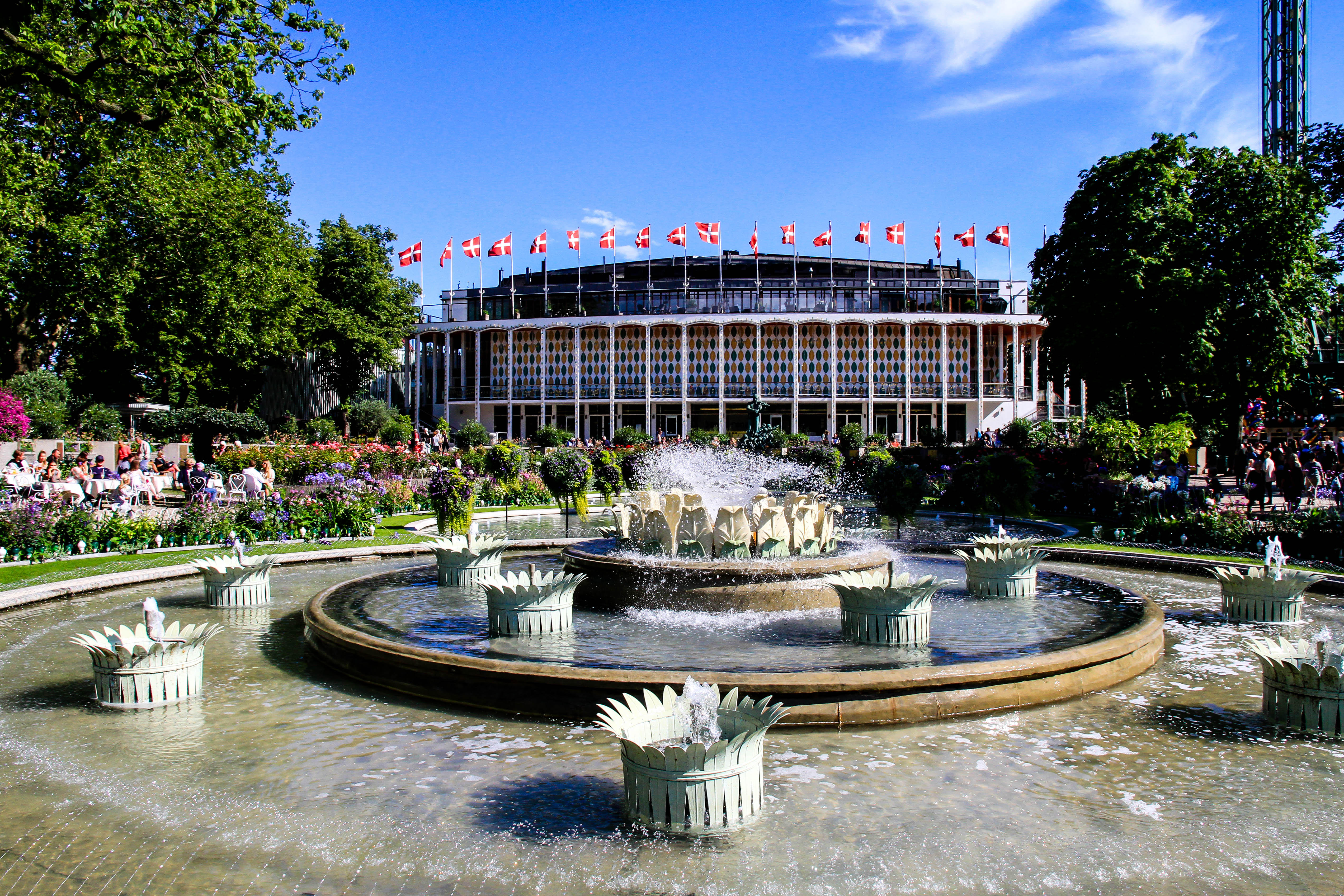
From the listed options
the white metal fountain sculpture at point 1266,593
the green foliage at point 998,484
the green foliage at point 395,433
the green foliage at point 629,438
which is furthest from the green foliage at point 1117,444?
the green foliage at point 395,433

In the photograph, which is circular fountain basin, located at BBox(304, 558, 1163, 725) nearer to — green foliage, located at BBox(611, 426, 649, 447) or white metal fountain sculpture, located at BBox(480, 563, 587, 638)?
white metal fountain sculpture, located at BBox(480, 563, 587, 638)

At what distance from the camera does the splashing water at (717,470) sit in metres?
27.0

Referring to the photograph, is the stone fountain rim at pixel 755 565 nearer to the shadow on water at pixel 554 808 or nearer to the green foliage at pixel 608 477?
the shadow on water at pixel 554 808

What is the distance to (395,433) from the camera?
1713 inches

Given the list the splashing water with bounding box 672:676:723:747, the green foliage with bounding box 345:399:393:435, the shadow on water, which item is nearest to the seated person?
the shadow on water

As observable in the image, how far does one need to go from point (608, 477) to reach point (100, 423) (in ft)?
66.8

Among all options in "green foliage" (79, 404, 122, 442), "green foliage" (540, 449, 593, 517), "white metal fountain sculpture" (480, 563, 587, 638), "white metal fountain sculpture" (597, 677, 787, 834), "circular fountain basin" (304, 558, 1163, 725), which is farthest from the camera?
"green foliage" (79, 404, 122, 442)

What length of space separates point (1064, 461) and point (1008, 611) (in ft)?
52.8

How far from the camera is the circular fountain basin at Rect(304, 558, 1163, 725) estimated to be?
19.6ft

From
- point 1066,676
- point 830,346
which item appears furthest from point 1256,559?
point 830,346

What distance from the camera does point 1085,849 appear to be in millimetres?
4168

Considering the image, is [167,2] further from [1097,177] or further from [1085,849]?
[1097,177]

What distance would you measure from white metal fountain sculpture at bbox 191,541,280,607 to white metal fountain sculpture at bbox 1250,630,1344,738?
9614mm

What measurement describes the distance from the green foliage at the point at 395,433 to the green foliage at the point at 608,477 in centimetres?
2047
